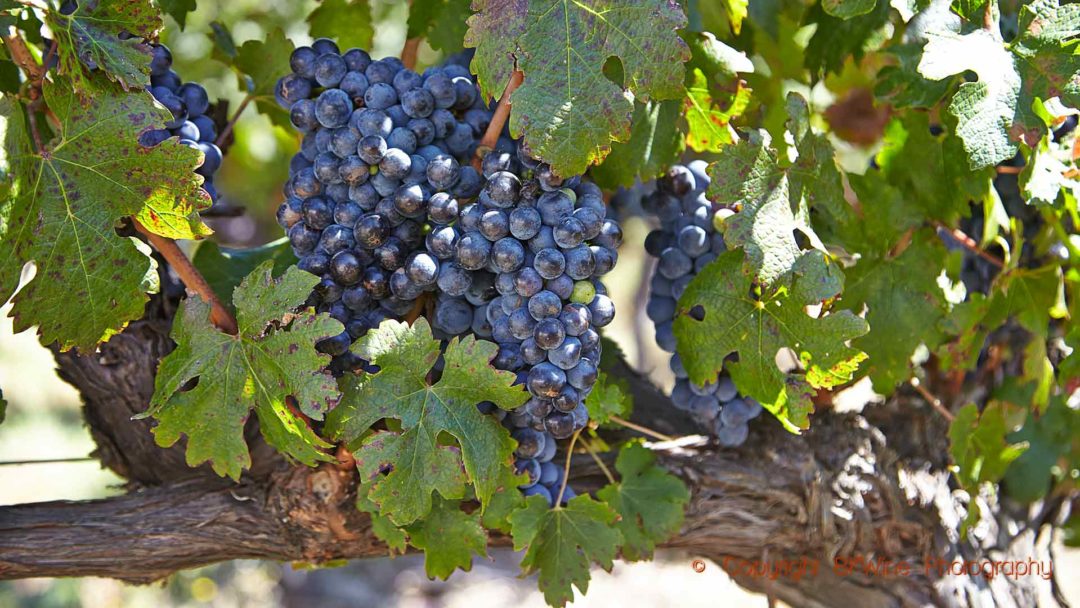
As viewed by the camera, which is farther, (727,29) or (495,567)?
(495,567)

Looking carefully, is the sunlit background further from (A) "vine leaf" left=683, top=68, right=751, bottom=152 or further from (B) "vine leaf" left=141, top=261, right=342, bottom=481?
(B) "vine leaf" left=141, top=261, right=342, bottom=481

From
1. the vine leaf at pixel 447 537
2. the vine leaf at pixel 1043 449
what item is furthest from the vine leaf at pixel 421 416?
the vine leaf at pixel 1043 449

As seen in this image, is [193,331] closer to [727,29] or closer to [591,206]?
[591,206]

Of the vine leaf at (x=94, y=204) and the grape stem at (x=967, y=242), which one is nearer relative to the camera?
the vine leaf at (x=94, y=204)

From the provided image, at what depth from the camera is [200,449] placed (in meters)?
1.21

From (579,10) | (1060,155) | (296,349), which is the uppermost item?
(579,10)

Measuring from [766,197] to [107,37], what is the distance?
0.86 metres

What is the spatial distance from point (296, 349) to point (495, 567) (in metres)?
3.52

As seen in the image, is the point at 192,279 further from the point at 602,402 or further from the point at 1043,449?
the point at 1043,449

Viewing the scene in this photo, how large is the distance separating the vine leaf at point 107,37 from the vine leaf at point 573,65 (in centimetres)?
41

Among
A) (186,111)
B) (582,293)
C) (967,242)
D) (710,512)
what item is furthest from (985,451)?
(186,111)

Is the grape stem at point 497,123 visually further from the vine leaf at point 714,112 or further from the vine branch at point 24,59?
the vine branch at point 24,59

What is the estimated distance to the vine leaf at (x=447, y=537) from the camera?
1361 millimetres

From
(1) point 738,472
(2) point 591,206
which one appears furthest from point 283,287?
(1) point 738,472
